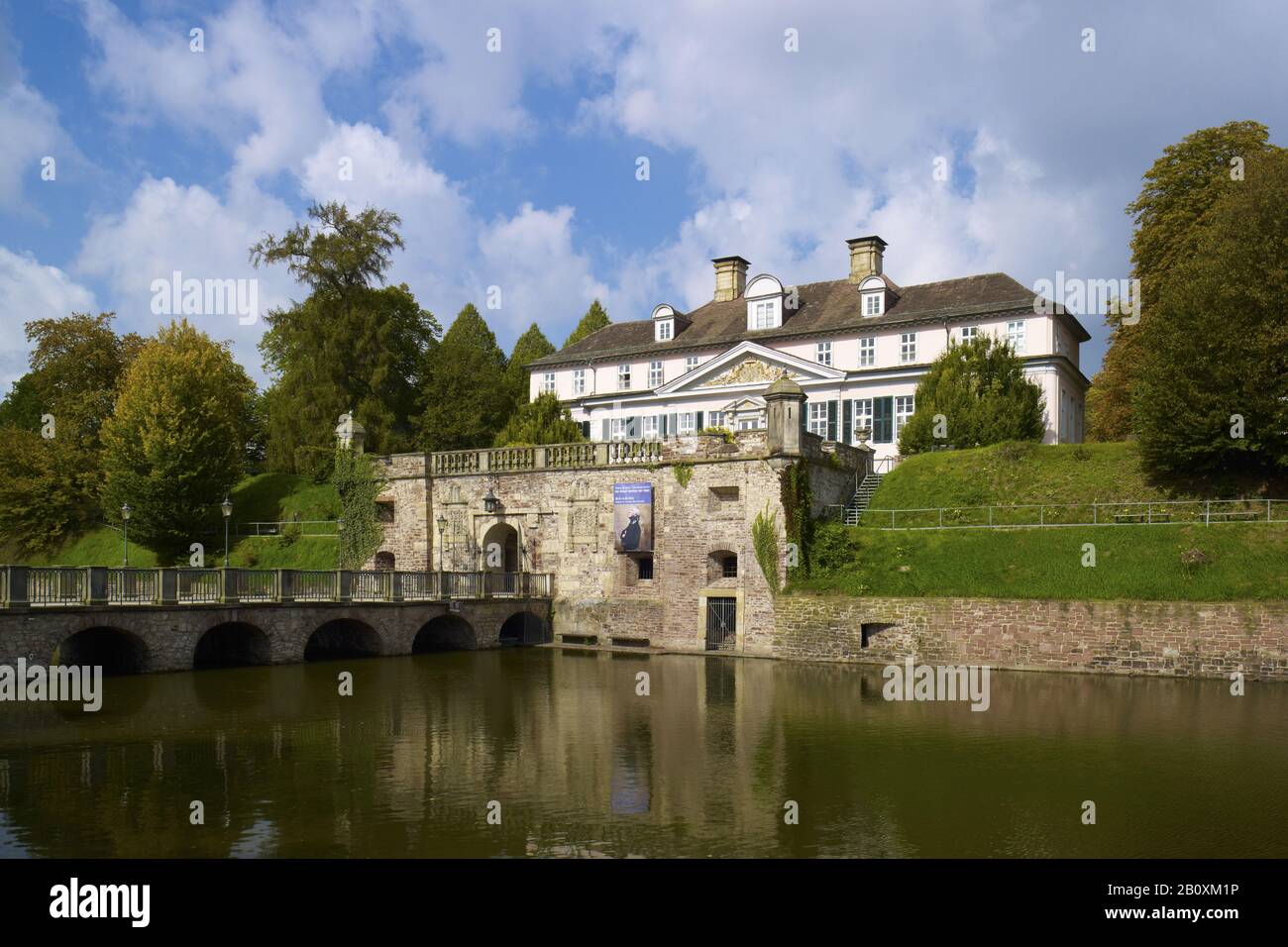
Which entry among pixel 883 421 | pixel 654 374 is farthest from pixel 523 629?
pixel 654 374

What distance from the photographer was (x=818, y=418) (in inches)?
1865

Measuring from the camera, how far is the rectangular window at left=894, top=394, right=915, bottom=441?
45188 millimetres

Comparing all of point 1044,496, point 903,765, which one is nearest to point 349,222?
point 1044,496

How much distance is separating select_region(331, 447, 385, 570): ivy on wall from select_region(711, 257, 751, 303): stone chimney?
78.6 ft

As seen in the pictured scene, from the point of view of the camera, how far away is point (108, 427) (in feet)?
155

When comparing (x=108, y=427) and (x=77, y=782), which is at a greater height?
(x=108, y=427)

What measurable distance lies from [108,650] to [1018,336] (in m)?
36.3

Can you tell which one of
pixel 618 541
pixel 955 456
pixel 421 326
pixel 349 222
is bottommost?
pixel 618 541

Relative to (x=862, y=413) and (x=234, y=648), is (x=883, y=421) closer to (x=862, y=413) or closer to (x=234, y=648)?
(x=862, y=413)

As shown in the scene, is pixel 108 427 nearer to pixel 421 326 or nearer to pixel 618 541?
pixel 421 326

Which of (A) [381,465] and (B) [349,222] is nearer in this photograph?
(A) [381,465]

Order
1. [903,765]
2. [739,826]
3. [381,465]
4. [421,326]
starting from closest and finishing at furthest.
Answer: [739,826]
[903,765]
[381,465]
[421,326]

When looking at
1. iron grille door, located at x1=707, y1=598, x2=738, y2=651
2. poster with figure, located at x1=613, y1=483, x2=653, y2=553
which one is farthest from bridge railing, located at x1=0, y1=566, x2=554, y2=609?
iron grille door, located at x1=707, y1=598, x2=738, y2=651

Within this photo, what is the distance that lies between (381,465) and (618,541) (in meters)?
11.3
